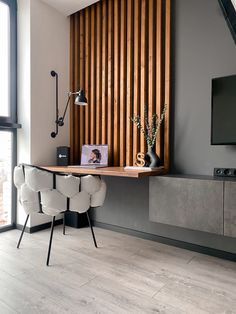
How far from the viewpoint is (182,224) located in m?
1.99

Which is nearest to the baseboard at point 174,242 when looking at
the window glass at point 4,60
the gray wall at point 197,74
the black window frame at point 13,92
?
the gray wall at point 197,74

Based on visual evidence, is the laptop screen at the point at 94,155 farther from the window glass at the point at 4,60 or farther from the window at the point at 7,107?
the window glass at the point at 4,60

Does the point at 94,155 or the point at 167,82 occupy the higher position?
the point at 167,82

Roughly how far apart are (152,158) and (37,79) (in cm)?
166

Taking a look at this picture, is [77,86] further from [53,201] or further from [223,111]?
[223,111]

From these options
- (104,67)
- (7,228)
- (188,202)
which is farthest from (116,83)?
(7,228)

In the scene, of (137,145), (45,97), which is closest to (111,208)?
(137,145)

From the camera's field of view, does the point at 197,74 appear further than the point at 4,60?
No

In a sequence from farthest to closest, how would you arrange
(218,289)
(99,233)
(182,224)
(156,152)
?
(99,233) < (156,152) < (182,224) < (218,289)

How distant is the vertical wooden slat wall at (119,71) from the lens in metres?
2.45

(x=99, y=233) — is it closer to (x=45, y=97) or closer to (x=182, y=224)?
(x=182, y=224)

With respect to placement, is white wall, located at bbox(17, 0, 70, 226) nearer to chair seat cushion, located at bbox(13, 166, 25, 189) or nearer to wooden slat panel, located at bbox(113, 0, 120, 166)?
chair seat cushion, located at bbox(13, 166, 25, 189)

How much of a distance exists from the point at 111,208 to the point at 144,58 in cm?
171

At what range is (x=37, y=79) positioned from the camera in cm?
282
